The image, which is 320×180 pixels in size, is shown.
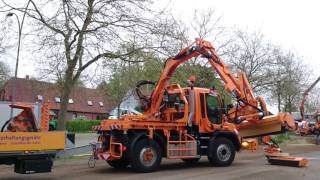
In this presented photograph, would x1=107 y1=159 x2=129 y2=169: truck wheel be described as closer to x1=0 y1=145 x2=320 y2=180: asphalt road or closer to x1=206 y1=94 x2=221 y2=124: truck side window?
x1=0 y1=145 x2=320 y2=180: asphalt road

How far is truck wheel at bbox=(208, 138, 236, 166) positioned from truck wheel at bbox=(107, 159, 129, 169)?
2.76 meters

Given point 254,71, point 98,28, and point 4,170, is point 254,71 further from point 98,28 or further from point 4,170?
point 4,170

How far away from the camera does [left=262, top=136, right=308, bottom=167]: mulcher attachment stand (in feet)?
57.4

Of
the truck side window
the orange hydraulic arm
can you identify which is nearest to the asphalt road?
the truck side window

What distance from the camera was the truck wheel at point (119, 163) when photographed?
16.9 m

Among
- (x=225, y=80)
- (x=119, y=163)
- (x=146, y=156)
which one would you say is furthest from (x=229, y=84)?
(x=119, y=163)

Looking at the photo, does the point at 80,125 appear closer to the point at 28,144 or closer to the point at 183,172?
the point at 183,172

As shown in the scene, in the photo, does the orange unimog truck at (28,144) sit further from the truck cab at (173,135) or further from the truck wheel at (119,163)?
the truck wheel at (119,163)

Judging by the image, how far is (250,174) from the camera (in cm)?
1545

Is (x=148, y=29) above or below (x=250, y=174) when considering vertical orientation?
above

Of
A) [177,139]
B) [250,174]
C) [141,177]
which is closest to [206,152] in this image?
[177,139]

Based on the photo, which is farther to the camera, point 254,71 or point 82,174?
point 254,71

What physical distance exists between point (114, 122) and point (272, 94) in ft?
103

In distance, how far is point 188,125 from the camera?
17.2 m
